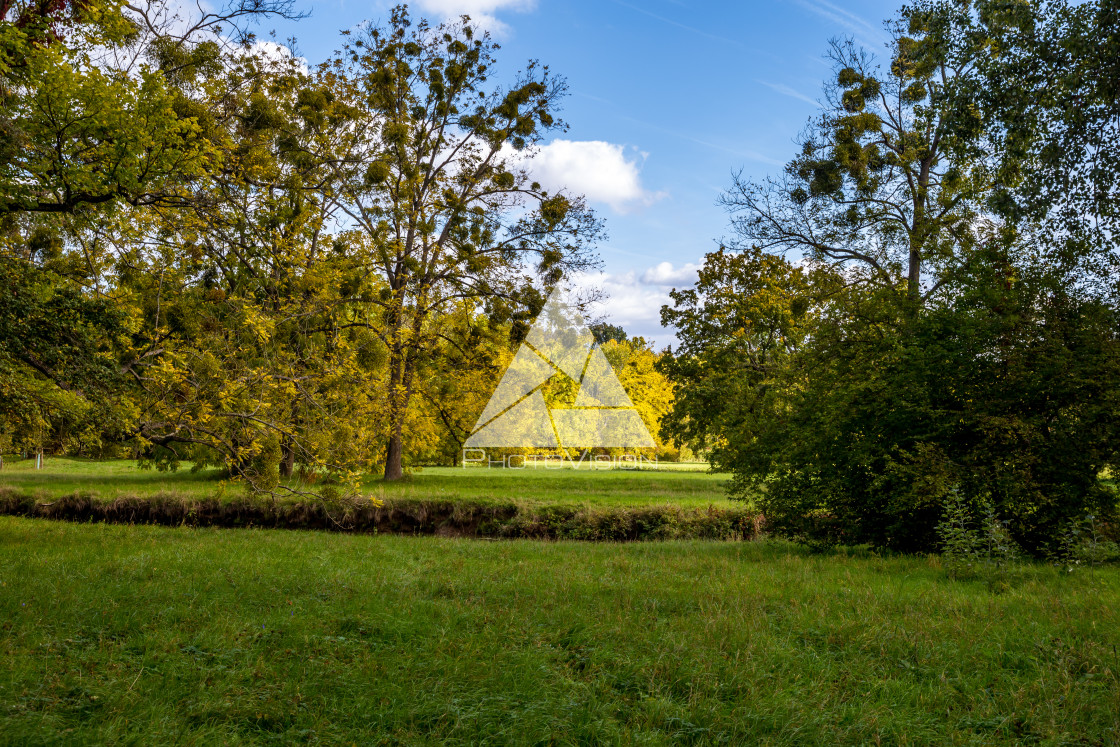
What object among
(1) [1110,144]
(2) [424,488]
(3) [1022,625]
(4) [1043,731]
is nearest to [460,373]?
(2) [424,488]

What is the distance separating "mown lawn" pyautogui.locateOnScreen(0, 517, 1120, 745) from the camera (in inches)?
185

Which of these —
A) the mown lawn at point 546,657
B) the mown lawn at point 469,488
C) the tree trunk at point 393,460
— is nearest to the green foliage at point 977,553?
the mown lawn at point 546,657

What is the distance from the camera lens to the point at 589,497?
75.4 feet

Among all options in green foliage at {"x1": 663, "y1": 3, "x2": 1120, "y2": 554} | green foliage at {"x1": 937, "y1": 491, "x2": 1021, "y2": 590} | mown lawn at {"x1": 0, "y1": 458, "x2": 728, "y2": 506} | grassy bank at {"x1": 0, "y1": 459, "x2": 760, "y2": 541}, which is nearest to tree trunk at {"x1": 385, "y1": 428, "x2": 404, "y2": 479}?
mown lawn at {"x1": 0, "y1": 458, "x2": 728, "y2": 506}

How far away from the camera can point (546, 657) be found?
5.87 m

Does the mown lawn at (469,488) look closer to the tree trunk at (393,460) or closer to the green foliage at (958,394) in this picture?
the tree trunk at (393,460)

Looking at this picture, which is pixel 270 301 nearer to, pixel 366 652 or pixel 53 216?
pixel 53 216

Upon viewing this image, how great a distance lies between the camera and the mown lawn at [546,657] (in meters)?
4.69

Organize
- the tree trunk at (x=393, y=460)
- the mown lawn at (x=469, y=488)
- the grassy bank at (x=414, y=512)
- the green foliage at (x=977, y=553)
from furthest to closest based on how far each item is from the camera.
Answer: the tree trunk at (x=393, y=460), the mown lawn at (x=469, y=488), the grassy bank at (x=414, y=512), the green foliage at (x=977, y=553)

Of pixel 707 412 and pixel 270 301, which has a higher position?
pixel 270 301

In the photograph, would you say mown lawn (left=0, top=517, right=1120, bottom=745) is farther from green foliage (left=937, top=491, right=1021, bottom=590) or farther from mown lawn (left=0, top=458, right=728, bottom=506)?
mown lawn (left=0, top=458, right=728, bottom=506)

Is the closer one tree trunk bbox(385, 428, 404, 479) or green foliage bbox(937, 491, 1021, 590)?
green foliage bbox(937, 491, 1021, 590)

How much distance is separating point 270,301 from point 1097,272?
16.9m

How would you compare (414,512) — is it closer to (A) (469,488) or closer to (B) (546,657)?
(A) (469,488)
